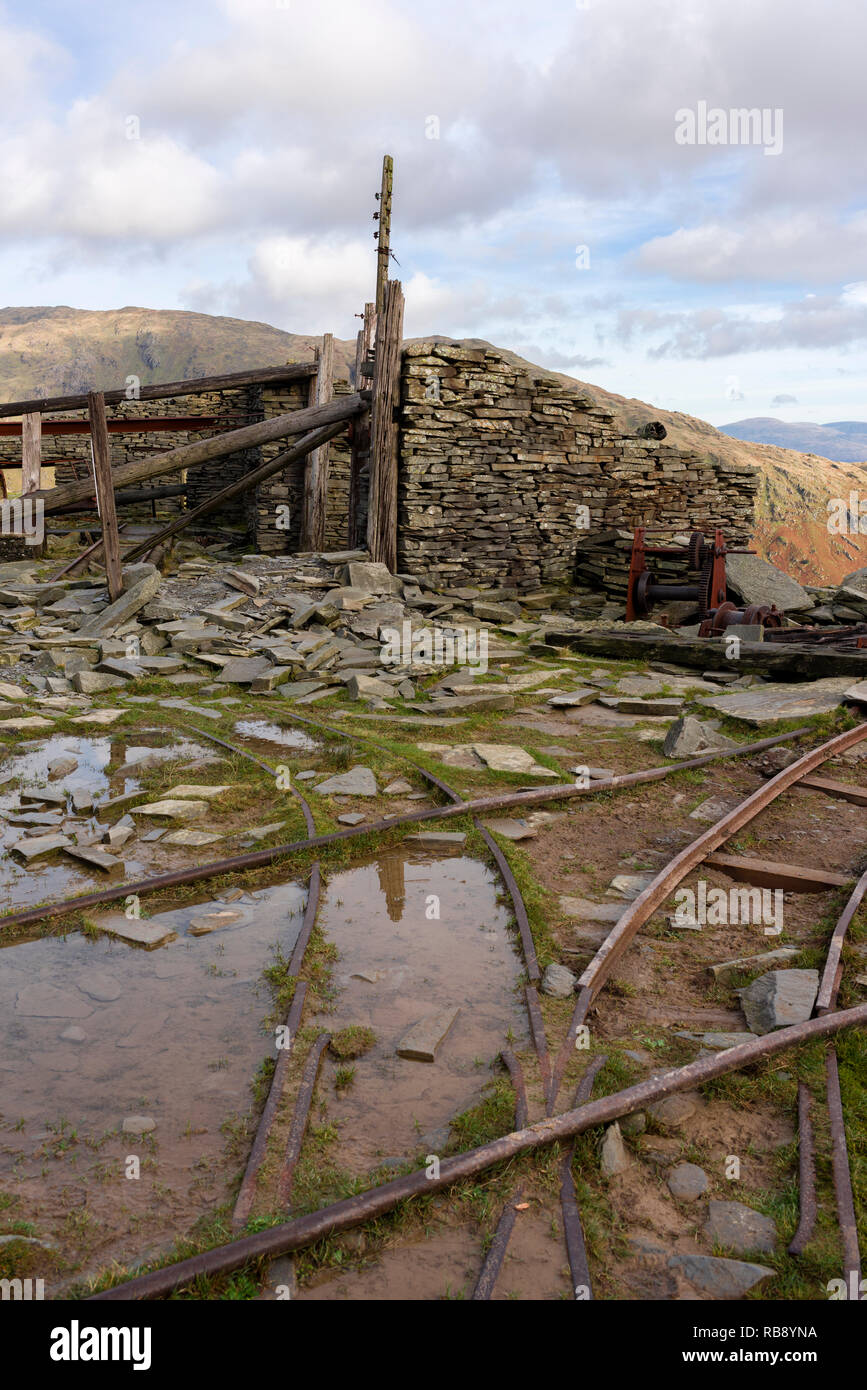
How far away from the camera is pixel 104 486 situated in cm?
1145

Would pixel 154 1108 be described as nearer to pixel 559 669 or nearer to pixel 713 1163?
pixel 713 1163

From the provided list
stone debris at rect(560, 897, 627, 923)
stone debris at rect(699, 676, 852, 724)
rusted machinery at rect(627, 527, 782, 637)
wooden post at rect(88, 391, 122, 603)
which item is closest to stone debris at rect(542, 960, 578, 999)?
stone debris at rect(560, 897, 627, 923)

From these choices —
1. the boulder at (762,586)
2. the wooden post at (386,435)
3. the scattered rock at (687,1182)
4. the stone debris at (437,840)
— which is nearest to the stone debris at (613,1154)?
the scattered rock at (687,1182)

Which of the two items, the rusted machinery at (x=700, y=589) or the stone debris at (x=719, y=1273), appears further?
the rusted machinery at (x=700, y=589)

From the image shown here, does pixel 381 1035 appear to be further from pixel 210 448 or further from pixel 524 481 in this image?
pixel 524 481

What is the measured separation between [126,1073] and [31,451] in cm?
1023

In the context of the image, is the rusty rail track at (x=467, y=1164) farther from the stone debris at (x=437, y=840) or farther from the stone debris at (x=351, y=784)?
the stone debris at (x=351, y=784)

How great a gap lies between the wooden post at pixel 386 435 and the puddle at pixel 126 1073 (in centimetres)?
950

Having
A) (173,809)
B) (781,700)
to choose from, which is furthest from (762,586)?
(173,809)

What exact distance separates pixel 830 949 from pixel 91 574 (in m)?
12.9

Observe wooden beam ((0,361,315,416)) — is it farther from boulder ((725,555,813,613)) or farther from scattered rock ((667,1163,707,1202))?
scattered rock ((667,1163,707,1202))

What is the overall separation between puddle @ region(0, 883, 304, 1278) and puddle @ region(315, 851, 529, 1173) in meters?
0.36

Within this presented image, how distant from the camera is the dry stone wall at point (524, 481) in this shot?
43.6 ft

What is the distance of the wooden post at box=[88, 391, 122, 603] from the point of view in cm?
1132
